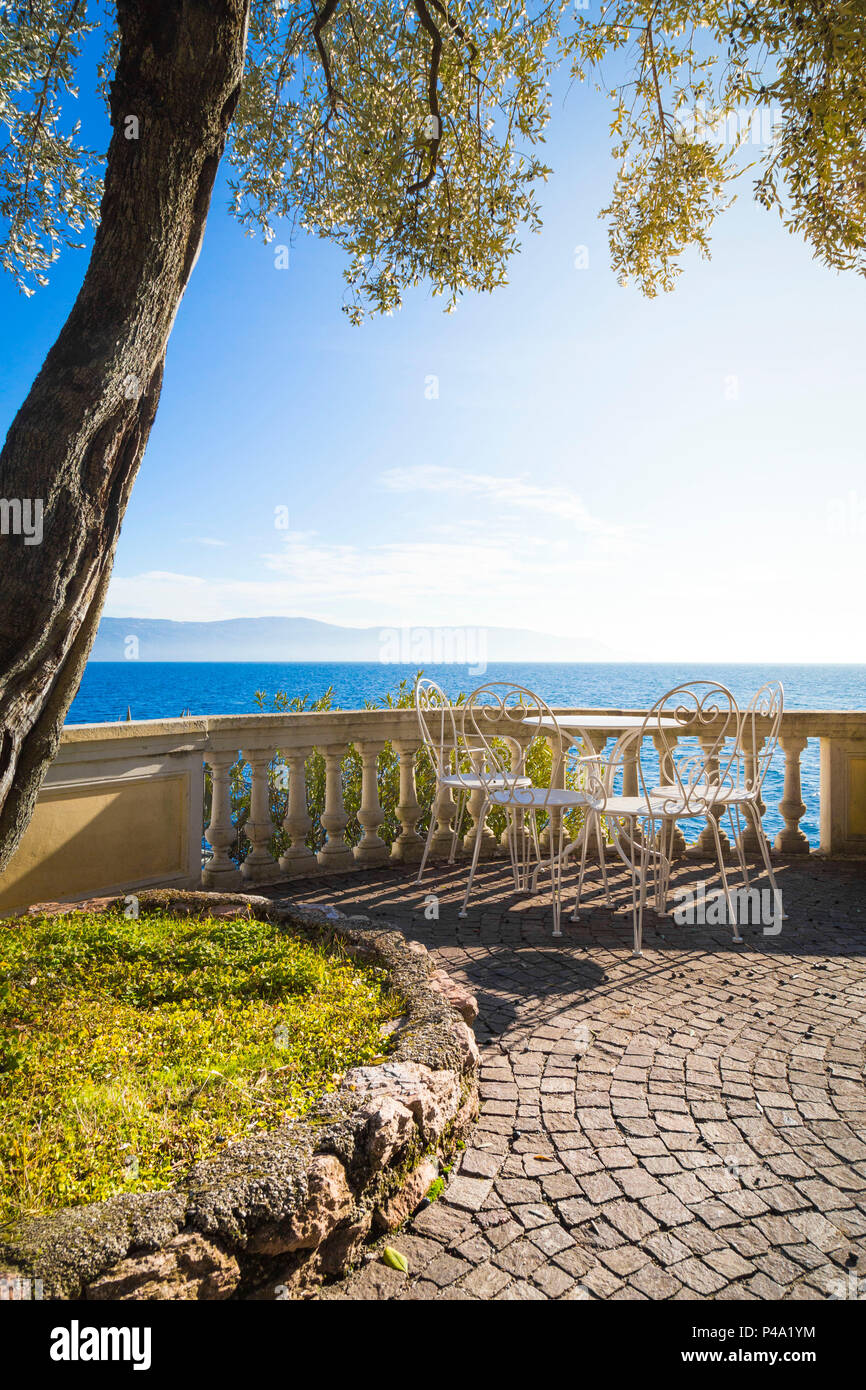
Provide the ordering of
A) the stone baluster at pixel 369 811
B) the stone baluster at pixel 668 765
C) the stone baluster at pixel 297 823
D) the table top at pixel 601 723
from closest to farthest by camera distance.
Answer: the table top at pixel 601 723, the stone baluster at pixel 668 765, the stone baluster at pixel 297 823, the stone baluster at pixel 369 811

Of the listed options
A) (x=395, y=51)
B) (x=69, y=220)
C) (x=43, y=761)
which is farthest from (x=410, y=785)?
(x=395, y=51)

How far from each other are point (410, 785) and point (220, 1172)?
4677 millimetres

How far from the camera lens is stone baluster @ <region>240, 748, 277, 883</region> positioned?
570 cm

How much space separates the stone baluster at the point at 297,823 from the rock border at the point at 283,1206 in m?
3.43

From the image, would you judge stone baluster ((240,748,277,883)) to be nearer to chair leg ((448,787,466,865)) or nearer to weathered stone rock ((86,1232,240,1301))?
chair leg ((448,787,466,865))

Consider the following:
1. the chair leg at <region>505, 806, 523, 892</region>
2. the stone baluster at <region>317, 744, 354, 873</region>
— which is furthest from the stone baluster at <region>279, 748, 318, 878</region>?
the chair leg at <region>505, 806, 523, 892</region>

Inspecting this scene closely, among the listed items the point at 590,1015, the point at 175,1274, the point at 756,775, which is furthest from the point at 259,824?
the point at 175,1274

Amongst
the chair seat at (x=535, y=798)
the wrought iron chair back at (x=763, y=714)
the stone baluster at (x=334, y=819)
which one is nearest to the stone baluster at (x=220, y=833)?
the stone baluster at (x=334, y=819)

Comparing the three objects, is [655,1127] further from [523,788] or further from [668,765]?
[668,765]

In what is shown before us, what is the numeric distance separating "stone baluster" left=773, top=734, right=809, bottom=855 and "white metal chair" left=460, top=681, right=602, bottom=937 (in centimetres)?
188

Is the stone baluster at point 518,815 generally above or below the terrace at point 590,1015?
above

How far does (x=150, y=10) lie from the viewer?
2.48 meters

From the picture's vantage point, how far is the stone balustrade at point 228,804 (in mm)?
4625

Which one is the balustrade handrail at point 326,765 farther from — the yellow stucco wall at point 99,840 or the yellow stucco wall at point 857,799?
the yellow stucco wall at point 99,840
